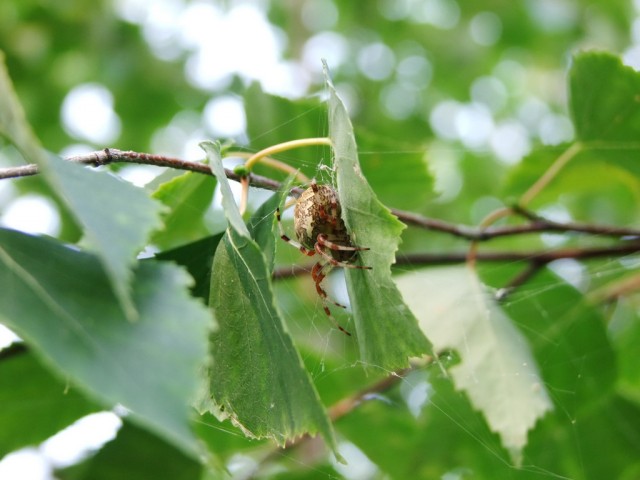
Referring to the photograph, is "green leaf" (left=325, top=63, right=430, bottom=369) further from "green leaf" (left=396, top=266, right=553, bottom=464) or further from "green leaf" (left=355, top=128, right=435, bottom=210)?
"green leaf" (left=355, top=128, right=435, bottom=210)

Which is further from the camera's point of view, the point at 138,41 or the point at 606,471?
the point at 138,41

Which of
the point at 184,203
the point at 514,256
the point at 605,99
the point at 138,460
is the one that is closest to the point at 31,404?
the point at 138,460

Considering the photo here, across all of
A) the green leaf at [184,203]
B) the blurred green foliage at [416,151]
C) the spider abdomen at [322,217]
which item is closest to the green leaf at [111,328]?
the blurred green foliage at [416,151]

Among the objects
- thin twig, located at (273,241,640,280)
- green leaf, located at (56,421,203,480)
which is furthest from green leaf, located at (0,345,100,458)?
thin twig, located at (273,241,640,280)

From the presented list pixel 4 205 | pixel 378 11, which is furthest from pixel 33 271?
pixel 378 11

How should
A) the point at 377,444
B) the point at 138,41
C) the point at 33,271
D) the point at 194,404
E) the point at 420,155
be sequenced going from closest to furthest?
the point at 33,271 → the point at 194,404 → the point at 420,155 → the point at 377,444 → the point at 138,41

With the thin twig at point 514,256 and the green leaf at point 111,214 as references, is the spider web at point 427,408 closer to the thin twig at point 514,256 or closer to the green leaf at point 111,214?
the thin twig at point 514,256

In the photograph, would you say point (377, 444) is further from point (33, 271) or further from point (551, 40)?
point (551, 40)
